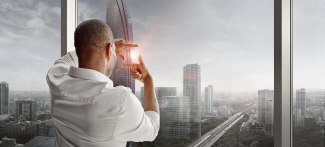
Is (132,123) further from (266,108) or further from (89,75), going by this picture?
(266,108)

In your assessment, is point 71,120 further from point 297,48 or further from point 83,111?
point 297,48

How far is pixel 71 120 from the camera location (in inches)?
48.5

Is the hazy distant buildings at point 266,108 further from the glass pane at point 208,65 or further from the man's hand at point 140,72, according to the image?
the man's hand at point 140,72

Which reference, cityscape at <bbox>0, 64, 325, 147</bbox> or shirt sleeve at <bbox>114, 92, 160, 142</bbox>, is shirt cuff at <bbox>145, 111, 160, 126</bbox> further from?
cityscape at <bbox>0, 64, 325, 147</bbox>

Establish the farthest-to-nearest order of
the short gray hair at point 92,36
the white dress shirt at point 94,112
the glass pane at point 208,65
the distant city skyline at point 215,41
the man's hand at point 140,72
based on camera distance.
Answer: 1. the glass pane at point 208,65
2. the distant city skyline at point 215,41
3. the man's hand at point 140,72
4. the short gray hair at point 92,36
5. the white dress shirt at point 94,112

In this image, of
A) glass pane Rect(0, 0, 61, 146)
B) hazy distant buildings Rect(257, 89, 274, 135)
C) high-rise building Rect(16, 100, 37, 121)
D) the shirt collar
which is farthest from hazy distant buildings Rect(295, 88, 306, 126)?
high-rise building Rect(16, 100, 37, 121)

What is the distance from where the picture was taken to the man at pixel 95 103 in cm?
117

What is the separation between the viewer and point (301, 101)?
1.57 m

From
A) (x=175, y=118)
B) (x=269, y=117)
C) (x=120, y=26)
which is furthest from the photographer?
(x=120, y=26)

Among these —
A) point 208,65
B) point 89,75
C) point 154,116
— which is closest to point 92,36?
point 89,75

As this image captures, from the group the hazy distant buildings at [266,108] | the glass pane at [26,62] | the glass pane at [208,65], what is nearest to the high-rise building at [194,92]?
the glass pane at [208,65]

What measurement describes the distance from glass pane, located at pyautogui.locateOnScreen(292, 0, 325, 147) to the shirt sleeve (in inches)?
30.1

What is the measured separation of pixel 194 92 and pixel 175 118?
0.68 ft

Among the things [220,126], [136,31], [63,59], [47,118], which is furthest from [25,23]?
[220,126]
